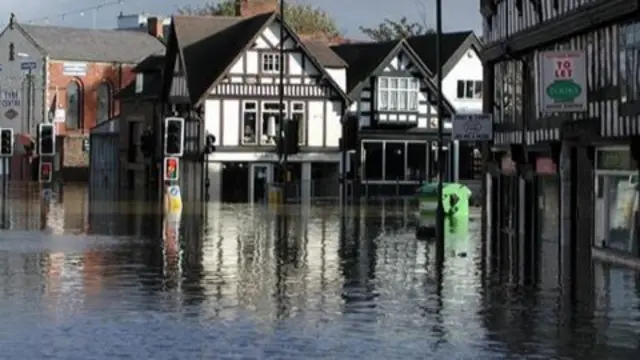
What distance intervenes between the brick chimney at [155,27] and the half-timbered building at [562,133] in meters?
77.9

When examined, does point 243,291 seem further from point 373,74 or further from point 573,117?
point 373,74

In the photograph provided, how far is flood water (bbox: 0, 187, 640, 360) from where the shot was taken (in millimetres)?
15406

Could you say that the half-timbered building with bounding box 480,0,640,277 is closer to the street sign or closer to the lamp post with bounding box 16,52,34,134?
the street sign

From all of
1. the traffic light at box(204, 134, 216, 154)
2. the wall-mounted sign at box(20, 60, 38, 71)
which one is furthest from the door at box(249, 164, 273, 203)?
the wall-mounted sign at box(20, 60, 38, 71)

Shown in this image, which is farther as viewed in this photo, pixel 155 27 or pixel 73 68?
pixel 155 27

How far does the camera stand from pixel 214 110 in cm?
7325

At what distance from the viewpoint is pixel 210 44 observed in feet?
248

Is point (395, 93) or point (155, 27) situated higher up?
point (155, 27)

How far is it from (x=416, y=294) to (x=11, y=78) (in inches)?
3638

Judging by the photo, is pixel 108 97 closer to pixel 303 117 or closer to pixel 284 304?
pixel 303 117

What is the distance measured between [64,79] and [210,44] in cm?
3544

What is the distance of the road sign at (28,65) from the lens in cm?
10819

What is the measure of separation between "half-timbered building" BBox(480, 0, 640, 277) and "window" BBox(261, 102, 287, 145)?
1298 inches

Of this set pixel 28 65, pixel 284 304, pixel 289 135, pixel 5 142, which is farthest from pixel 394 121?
pixel 284 304
